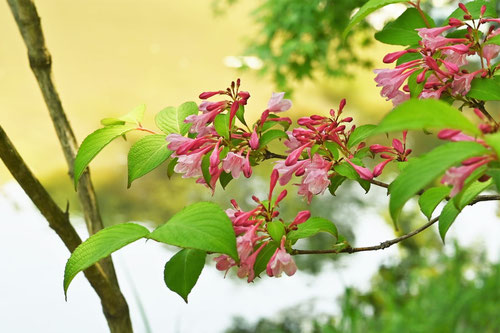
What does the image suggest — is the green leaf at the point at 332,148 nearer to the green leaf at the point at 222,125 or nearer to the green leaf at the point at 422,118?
the green leaf at the point at 222,125

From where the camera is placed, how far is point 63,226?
0.70 metres

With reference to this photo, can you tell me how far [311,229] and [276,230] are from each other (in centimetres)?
3

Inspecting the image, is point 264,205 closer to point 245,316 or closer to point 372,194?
point 245,316

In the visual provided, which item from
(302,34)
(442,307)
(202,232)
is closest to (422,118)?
(202,232)

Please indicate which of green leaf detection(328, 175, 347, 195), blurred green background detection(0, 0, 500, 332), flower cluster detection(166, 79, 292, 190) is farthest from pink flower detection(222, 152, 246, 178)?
blurred green background detection(0, 0, 500, 332)

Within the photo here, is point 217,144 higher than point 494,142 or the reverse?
higher

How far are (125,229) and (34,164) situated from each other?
4083mm

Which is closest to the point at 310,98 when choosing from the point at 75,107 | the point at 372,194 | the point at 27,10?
the point at 372,194

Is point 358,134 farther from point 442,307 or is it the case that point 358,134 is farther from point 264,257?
point 442,307

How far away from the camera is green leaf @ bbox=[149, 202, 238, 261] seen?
17.2 inches

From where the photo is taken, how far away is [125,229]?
1.61 ft

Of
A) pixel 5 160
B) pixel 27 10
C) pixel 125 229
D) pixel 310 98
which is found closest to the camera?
pixel 125 229

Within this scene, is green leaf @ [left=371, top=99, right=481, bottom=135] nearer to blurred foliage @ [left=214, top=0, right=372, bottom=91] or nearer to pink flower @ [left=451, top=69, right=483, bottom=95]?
pink flower @ [left=451, top=69, right=483, bottom=95]

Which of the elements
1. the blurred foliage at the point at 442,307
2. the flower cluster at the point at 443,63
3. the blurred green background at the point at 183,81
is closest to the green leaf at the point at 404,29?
the flower cluster at the point at 443,63
